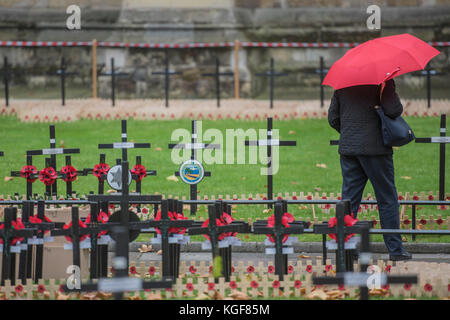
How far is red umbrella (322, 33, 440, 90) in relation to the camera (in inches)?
314

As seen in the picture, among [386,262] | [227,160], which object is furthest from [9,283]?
[227,160]

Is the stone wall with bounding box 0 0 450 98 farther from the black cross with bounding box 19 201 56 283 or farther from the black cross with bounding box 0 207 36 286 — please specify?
the black cross with bounding box 0 207 36 286

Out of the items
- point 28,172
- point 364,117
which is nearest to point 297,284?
point 364,117

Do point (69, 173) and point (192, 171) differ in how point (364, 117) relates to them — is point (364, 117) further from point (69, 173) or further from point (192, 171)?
point (69, 173)

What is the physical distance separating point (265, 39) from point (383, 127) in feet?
62.0

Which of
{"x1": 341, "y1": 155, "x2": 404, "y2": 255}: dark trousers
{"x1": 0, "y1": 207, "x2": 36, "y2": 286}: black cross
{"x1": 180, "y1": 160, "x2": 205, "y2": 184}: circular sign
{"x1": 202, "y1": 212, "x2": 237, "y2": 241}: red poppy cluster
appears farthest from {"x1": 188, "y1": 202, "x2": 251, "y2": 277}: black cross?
{"x1": 180, "y1": 160, "x2": 205, "y2": 184}: circular sign

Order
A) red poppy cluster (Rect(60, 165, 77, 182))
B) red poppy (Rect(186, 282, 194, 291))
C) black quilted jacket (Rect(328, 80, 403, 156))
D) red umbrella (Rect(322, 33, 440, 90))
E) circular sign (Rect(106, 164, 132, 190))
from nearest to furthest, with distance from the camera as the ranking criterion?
red poppy (Rect(186, 282, 194, 291)), red umbrella (Rect(322, 33, 440, 90)), black quilted jacket (Rect(328, 80, 403, 156)), circular sign (Rect(106, 164, 132, 190)), red poppy cluster (Rect(60, 165, 77, 182))

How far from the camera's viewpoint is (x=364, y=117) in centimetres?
824

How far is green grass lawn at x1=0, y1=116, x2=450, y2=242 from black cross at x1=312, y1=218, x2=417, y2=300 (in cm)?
367

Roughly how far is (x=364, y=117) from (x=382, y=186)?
710 millimetres

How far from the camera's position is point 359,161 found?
8375mm

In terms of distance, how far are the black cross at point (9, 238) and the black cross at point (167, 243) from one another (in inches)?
41.9

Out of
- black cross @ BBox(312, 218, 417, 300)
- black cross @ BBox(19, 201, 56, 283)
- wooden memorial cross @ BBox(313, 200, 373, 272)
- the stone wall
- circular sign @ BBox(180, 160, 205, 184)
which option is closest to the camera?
black cross @ BBox(312, 218, 417, 300)

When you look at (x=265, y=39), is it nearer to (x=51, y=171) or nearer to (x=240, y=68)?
(x=240, y=68)
